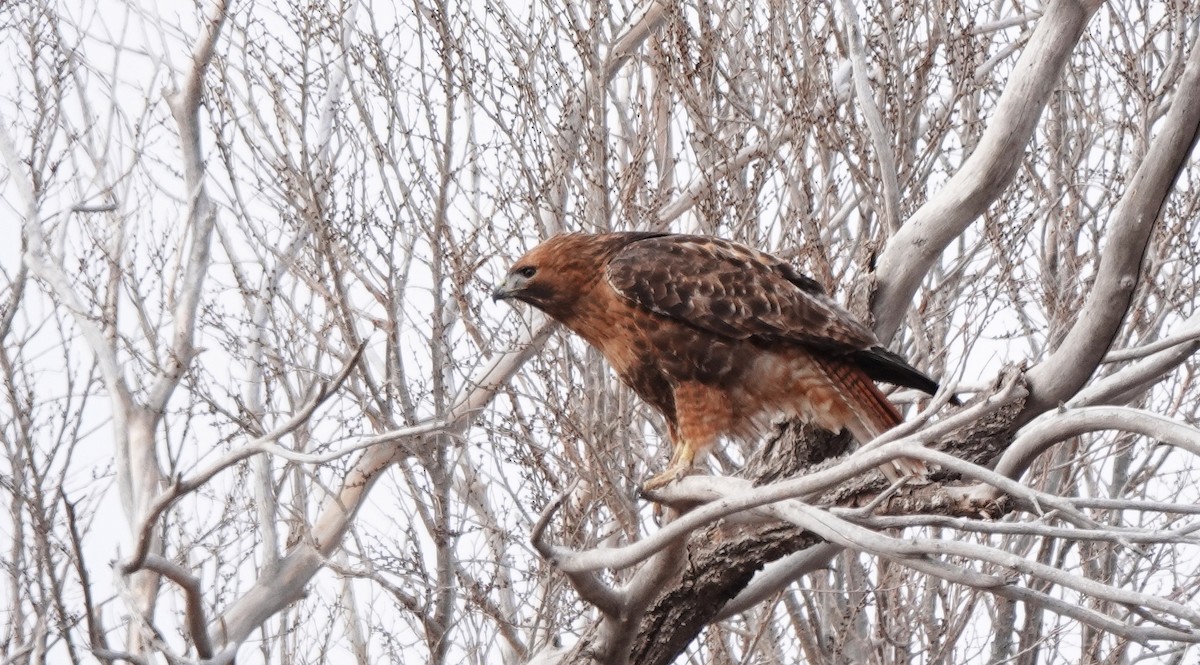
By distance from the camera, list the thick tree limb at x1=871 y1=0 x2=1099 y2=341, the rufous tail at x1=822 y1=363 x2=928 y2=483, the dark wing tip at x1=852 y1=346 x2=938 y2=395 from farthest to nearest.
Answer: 1. the rufous tail at x1=822 y1=363 x2=928 y2=483
2. the dark wing tip at x1=852 y1=346 x2=938 y2=395
3. the thick tree limb at x1=871 y1=0 x2=1099 y2=341

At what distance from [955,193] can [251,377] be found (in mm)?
4957

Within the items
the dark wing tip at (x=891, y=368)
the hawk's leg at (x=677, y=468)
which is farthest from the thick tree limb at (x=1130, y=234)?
the hawk's leg at (x=677, y=468)

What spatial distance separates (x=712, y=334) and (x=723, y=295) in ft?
0.45

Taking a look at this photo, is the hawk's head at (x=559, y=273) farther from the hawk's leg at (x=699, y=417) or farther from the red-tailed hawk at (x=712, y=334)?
the hawk's leg at (x=699, y=417)

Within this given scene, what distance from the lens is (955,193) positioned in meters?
4.12

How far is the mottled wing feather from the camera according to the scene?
452cm

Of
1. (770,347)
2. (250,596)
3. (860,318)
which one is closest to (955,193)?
(860,318)

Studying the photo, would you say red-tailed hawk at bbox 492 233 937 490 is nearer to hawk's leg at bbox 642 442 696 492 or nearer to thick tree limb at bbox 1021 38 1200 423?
hawk's leg at bbox 642 442 696 492

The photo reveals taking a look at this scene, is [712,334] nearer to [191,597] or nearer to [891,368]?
[891,368]

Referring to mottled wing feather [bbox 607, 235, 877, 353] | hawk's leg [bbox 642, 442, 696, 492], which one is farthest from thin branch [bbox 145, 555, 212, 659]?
mottled wing feather [bbox 607, 235, 877, 353]

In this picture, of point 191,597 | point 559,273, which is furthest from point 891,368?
point 191,597

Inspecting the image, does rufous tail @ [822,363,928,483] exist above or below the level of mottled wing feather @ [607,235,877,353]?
below

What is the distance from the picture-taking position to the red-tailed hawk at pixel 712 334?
4.50 metres

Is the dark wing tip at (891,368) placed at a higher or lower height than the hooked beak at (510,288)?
lower
